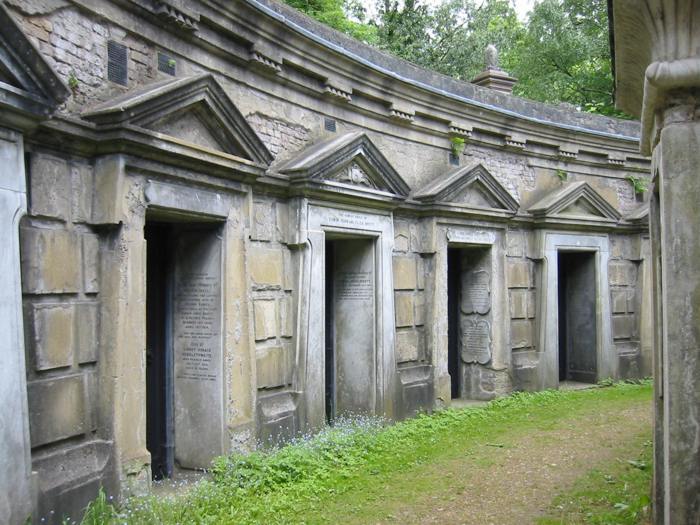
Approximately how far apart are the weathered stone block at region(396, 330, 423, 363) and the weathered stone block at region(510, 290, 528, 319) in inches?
86.0

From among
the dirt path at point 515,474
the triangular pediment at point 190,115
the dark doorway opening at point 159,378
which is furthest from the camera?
the dark doorway opening at point 159,378

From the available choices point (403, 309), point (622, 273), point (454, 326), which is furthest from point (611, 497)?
point (622, 273)

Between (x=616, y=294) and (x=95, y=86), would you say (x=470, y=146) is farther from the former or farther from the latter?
(x=95, y=86)

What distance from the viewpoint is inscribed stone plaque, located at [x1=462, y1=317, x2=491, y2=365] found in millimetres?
9953

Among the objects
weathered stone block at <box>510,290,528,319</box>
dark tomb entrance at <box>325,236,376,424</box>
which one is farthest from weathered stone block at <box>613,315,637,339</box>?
dark tomb entrance at <box>325,236,376,424</box>

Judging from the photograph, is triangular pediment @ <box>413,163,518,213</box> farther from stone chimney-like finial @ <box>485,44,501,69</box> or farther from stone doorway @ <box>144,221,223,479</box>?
stone doorway @ <box>144,221,223,479</box>

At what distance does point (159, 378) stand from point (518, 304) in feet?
20.6

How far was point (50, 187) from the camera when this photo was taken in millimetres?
4371

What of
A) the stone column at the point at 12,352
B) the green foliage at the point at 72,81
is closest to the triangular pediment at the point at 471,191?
the green foliage at the point at 72,81

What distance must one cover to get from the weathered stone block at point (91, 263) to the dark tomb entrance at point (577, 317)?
8.97m

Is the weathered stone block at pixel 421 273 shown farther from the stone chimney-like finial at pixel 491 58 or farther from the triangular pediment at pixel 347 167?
the stone chimney-like finial at pixel 491 58

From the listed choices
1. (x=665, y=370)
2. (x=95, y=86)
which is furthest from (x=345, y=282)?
(x=665, y=370)

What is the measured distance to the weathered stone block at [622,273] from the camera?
457 inches

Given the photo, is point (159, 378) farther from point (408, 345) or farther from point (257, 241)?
point (408, 345)
